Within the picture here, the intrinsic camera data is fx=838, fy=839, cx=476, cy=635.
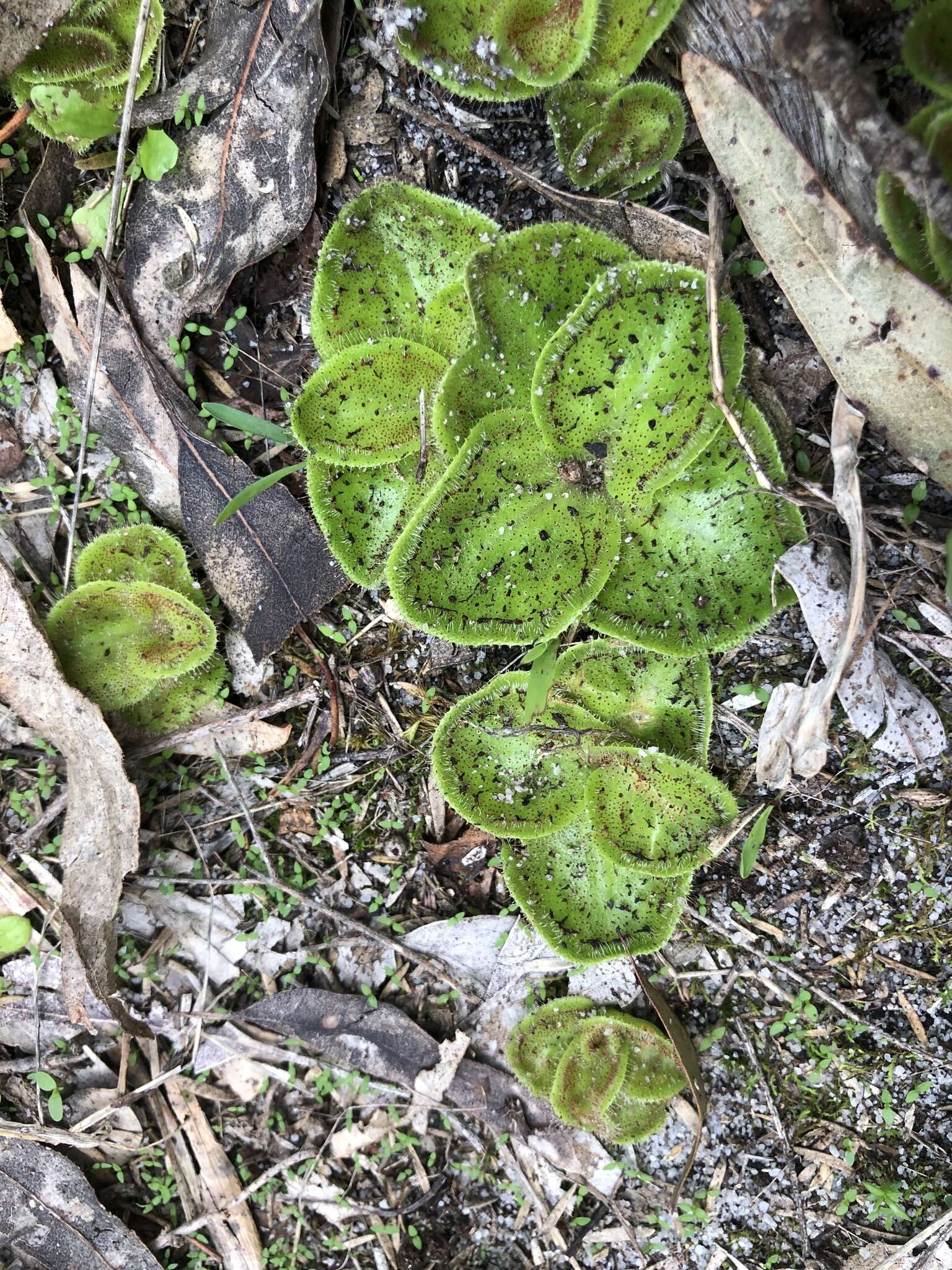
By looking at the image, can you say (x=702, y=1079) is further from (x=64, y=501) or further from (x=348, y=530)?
(x=64, y=501)

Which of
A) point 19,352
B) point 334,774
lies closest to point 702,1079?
point 334,774

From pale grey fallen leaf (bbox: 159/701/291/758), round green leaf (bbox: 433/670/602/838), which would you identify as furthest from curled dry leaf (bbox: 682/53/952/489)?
pale grey fallen leaf (bbox: 159/701/291/758)

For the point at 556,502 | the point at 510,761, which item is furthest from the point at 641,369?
the point at 510,761

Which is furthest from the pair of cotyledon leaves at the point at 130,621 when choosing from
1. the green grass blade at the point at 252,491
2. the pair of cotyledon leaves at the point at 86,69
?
the pair of cotyledon leaves at the point at 86,69

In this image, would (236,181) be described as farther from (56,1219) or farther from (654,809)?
(56,1219)

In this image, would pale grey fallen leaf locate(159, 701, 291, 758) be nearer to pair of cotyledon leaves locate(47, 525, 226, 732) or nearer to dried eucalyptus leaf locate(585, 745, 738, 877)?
pair of cotyledon leaves locate(47, 525, 226, 732)
